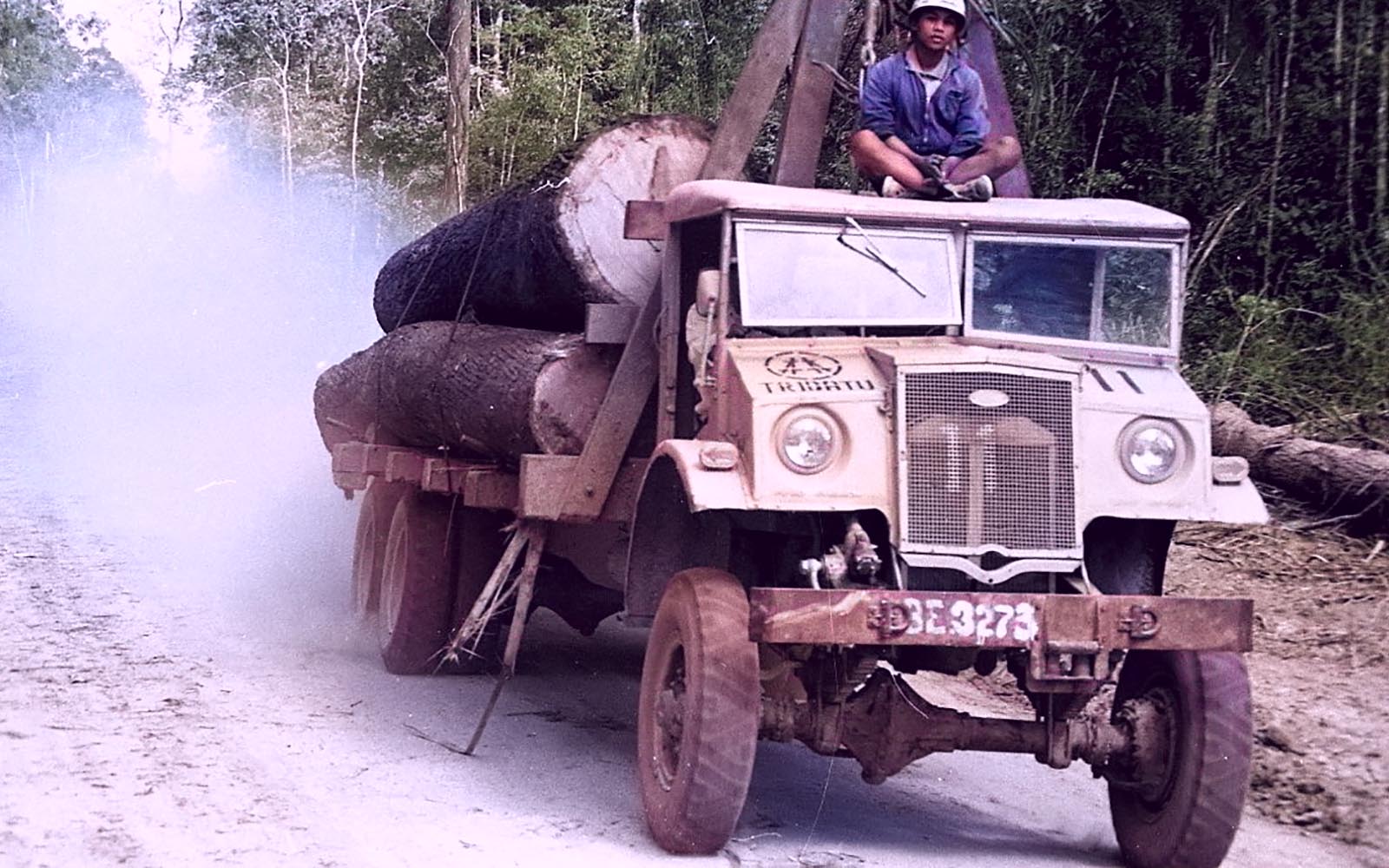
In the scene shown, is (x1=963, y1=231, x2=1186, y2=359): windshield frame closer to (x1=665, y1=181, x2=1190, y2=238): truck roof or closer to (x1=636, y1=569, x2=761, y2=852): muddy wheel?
(x1=665, y1=181, x2=1190, y2=238): truck roof

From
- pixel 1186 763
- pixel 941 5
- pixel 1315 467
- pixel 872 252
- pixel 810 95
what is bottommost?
pixel 1186 763

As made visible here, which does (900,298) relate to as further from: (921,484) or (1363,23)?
(1363,23)

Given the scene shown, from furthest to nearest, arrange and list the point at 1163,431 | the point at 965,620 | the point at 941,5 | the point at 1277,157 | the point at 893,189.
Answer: the point at 1277,157 < the point at 941,5 < the point at 893,189 < the point at 1163,431 < the point at 965,620

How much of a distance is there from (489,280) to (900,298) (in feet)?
10.2

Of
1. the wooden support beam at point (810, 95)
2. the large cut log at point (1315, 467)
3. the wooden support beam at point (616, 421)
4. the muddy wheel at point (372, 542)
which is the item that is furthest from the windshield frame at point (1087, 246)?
the muddy wheel at point (372, 542)

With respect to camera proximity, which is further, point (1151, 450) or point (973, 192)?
point (973, 192)

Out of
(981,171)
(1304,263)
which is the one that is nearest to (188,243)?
(1304,263)

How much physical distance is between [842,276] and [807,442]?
903mm

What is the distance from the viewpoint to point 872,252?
663 cm

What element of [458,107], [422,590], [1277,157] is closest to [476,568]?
Result: [422,590]

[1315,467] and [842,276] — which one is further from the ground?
[842,276]

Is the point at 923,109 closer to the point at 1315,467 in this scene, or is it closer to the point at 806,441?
the point at 806,441

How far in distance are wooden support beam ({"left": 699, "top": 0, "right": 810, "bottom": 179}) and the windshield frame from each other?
6.05 feet

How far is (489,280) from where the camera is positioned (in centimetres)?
910
